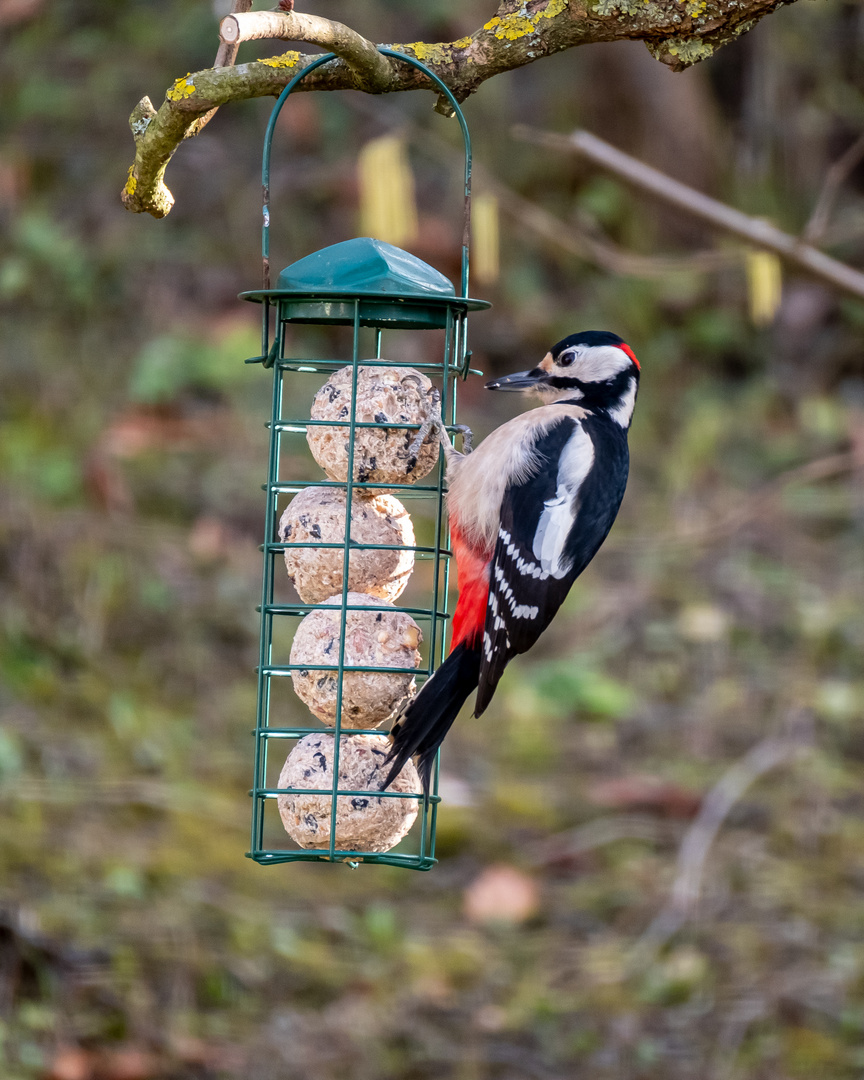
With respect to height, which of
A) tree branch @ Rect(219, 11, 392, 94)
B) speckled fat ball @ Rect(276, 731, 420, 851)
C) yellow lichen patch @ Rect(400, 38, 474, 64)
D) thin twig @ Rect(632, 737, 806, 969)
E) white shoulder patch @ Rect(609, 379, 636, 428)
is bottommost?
thin twig @ Rect(632, 737, 806, 969)

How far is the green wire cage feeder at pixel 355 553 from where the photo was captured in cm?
315

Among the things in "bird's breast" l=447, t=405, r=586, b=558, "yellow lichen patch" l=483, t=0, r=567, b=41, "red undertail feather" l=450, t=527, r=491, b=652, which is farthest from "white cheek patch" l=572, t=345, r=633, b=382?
"yellow lichen patch" l=483, t=0, r=567, b=41

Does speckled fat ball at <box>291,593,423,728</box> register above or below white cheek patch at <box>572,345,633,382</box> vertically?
below

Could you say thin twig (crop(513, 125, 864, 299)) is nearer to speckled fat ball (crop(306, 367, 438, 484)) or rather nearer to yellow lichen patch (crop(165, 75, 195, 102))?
speckled fat ball (crop(306, 367, 438, 484))

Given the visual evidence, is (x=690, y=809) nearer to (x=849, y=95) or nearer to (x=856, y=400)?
(x=856, y=400)

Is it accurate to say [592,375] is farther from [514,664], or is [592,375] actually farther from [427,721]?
[514,664]

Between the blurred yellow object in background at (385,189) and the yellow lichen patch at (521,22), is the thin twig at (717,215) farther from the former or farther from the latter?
the yellow lichen patch at (521,22)

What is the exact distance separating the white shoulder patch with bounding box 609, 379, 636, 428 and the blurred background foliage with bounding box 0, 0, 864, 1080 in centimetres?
89

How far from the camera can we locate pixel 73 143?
9.20 m

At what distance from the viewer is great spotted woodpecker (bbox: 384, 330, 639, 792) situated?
11.4ft

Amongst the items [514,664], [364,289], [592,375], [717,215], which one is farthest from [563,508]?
[514,664]

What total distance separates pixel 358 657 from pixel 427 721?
0.20 meters

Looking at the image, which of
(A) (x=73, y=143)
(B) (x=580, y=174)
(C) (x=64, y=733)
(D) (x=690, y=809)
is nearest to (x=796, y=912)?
(D) (x=690, y=809)

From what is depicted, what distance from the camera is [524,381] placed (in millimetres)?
3977
